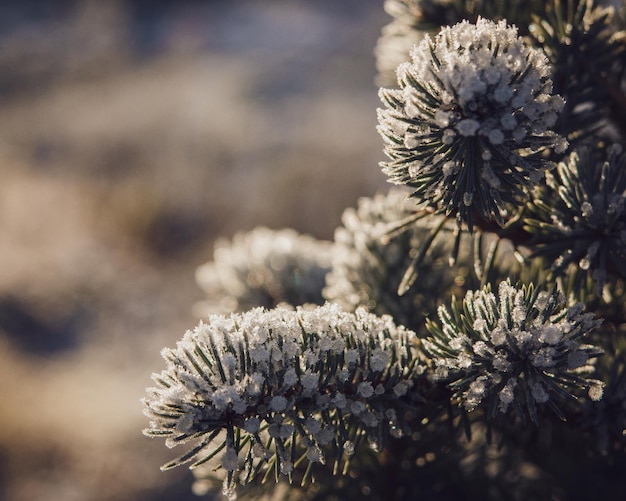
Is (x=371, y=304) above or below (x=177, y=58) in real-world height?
below

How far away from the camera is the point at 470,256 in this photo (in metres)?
0.69

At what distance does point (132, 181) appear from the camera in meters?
5.21

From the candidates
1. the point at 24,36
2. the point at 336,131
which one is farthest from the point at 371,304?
the point at 24,36

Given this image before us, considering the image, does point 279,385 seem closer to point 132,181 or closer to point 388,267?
point 388,267

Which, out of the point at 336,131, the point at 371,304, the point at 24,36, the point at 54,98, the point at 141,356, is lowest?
the point at 371,304

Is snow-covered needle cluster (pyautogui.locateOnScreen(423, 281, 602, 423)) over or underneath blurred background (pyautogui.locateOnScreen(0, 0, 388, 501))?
underneath

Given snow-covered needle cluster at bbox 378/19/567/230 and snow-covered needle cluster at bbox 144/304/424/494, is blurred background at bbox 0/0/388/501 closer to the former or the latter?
snow-covered needle cluster at bbox 144/304/424/494

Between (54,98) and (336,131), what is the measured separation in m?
4.20

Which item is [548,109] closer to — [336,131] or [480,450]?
[480,450]

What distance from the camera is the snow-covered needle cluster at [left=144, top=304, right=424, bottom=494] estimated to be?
0.38 metres

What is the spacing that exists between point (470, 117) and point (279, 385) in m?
0.23

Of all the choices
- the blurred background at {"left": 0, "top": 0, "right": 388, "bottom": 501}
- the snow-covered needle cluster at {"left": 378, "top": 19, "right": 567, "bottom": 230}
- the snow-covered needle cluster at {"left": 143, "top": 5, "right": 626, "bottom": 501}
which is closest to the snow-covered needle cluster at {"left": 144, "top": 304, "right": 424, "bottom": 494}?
the snow-covered needle cluster at {"left": 143, "top": 5, "right": 626, "bottom": 501}

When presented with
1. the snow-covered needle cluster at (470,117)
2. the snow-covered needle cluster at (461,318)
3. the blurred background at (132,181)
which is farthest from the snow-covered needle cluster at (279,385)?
the blurred background at (132,181)

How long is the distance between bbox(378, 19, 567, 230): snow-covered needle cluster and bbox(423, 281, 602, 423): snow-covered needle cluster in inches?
2.9
